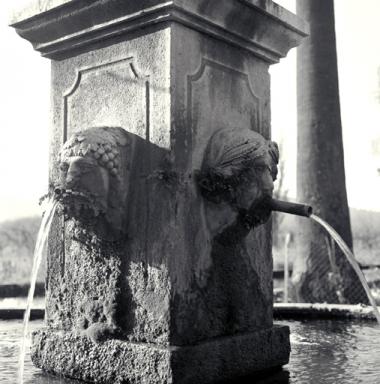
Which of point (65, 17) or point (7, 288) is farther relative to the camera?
point (7, 288)

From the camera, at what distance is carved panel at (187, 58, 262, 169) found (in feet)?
9.30

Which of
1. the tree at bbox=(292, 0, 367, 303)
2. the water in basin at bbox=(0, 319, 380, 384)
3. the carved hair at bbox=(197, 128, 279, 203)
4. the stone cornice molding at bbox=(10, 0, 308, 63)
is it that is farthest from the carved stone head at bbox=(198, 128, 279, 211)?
the tree at bbox=(292, 0, 367, 303)

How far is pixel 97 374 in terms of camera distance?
274 centimetres

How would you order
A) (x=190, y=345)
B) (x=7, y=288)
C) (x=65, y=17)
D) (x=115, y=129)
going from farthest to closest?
1. (x=7, y=288)
2. (x=65, y=17)
3. (x=115, y=129)
4. (x=190, y=345)

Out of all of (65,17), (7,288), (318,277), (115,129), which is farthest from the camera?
(318,277)

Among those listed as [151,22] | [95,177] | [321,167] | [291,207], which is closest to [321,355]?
[291,207]

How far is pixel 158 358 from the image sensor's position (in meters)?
2.53

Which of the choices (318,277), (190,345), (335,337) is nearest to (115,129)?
(190,345)

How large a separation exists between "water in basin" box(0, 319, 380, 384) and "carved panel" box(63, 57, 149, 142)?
4.19ft

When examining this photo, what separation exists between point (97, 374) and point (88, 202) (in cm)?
81

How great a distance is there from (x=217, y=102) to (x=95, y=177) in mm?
761

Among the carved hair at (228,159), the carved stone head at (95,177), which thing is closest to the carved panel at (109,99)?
the carved stone head at (95,177)

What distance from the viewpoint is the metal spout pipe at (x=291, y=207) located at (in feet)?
9.45

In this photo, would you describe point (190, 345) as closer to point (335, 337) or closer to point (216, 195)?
point (216, 195)
